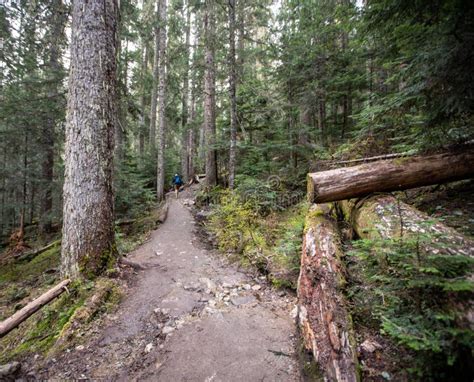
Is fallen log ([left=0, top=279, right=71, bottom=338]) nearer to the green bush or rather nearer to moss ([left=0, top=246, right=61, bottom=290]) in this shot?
the green bush

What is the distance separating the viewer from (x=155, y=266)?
220 inches

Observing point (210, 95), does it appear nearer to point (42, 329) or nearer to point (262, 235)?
point (262, 235)

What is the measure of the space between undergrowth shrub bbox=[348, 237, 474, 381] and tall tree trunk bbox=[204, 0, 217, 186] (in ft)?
29.6

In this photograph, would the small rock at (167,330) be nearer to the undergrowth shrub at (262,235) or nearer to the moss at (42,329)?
the moss at (42,329)

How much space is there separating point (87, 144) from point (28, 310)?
2.84 metres

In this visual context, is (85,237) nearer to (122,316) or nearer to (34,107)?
(122,316)

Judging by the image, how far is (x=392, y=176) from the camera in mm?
4352

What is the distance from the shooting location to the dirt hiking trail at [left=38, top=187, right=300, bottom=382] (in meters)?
2.58

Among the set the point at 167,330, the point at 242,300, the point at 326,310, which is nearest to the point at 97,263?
the point at 167,330

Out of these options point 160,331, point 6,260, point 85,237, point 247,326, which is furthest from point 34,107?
point 247,326

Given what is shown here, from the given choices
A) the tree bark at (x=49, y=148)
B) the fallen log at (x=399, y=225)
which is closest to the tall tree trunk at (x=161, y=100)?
the tree bark at (x=49, y=148)

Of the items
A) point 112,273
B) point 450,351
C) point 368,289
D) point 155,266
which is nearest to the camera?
point 450,351

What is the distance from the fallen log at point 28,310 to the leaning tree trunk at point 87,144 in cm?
40

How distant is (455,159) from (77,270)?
23.9 feet
